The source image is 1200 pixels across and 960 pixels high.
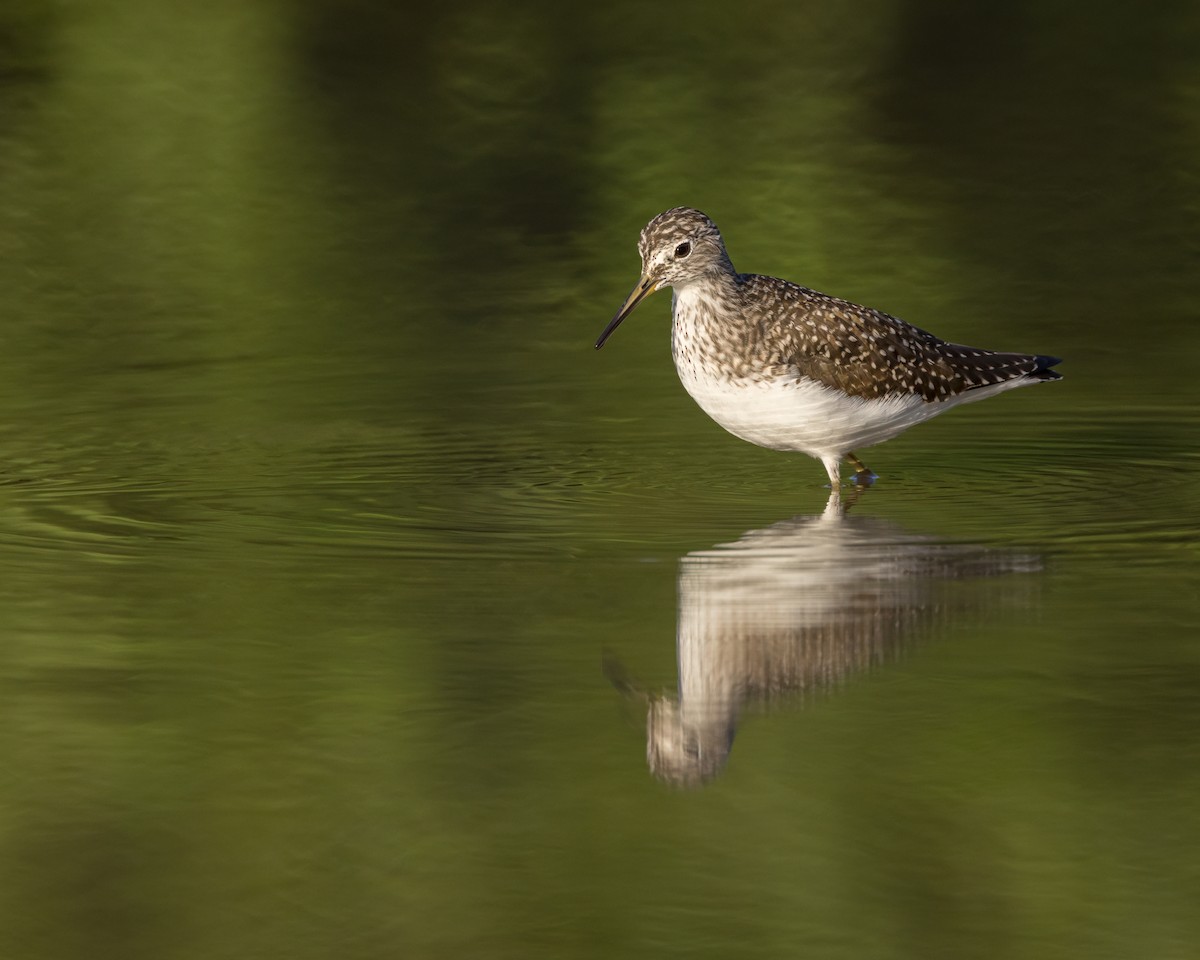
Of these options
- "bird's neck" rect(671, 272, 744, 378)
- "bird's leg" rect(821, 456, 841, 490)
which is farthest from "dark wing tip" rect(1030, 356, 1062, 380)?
"bird's neck" rect(671, 272, 744, 378)

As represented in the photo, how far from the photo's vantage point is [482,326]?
764 inches

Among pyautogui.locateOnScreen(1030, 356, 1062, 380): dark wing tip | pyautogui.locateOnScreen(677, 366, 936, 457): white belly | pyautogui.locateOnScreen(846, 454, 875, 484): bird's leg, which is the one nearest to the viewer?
pyautogui.locateOnScreen(677, 366, 936, 457): white belly

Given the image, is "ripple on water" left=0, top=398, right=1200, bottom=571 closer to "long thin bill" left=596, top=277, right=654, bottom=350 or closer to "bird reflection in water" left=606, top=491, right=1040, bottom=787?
"bird reflection in water" left=606, top=491, right=1040, bottom=787

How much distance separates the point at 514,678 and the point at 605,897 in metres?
2.28

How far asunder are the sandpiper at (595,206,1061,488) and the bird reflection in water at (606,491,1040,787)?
810mm

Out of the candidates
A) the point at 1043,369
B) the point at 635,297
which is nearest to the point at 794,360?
the point at 635,297

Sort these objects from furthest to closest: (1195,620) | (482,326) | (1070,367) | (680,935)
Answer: (482,326) < (1070,367) < (1195,620) < (680,935)

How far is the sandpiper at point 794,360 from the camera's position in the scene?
43.7 feet

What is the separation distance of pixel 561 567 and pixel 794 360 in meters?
2.54

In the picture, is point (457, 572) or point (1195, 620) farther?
point (457, 572)

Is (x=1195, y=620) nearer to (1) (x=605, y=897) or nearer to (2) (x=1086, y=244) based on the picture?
(1) (x=605, y=897)

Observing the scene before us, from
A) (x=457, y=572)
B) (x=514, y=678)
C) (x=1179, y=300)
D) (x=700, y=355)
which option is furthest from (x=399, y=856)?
(x=1179, y=300)

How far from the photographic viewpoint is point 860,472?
14305mm

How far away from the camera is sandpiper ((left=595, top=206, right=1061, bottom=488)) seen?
1330 centimetres
